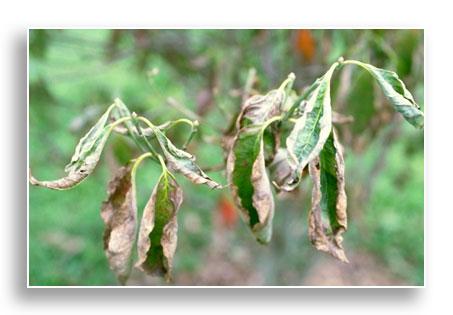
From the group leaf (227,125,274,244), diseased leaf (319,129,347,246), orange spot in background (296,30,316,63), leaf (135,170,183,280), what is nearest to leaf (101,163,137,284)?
leaf (135,170,183,280)

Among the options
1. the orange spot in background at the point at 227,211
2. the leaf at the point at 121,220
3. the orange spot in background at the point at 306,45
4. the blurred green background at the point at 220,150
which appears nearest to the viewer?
the leaf at the point at 121,220

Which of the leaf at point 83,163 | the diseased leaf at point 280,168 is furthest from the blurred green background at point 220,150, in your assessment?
the leaf at point 83,163

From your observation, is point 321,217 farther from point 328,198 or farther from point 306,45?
point 306,45

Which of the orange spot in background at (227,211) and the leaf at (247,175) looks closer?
the leaf at (247,175)

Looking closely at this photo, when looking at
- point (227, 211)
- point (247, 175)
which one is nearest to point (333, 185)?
point (247, 175)

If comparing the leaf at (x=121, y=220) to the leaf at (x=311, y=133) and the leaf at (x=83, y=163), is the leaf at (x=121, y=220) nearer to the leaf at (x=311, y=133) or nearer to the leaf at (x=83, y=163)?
the leaf at (x=83, y=163)

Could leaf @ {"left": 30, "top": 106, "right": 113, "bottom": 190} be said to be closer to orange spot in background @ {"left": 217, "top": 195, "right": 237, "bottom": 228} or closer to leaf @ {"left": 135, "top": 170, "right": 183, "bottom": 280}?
leaf @ {"left": 135, "top": 170, "right": 183, "bottom": 280}
